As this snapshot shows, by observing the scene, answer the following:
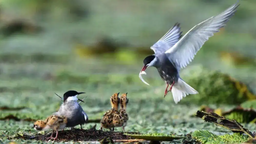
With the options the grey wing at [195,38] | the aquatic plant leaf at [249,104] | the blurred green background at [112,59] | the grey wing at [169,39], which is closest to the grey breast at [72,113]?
the blurred green background at [112,59]

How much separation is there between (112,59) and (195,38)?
5.83 meters

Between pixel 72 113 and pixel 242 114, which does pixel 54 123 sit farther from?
pixel 242 114

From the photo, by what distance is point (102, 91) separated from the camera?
22.1 ft

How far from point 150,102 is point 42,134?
2381 mm

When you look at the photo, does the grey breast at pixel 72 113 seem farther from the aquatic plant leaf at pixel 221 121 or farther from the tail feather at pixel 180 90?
the tail feather at pixel 180 90

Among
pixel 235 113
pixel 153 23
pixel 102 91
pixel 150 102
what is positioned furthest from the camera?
pixel 153 23

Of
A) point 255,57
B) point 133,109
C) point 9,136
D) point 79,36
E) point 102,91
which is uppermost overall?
point 79,36

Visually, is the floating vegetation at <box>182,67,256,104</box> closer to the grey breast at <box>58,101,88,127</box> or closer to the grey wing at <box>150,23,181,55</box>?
the grey wing at <box>150,23,181,55</box>

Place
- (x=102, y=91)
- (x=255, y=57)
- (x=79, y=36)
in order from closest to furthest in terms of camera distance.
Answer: (x=102, y=91) < (x=255, y=57) < (x=79, y=36)

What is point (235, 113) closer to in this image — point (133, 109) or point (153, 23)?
point (133, 109)

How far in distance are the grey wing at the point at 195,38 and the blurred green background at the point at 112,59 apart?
62 centimetres

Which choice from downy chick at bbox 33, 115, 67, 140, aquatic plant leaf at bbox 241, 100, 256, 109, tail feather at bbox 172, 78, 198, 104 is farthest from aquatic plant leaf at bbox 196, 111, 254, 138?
aquatic plant leaf at bbox 241, 100, 256, 109

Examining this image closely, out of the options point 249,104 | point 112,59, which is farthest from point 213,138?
point 112,59

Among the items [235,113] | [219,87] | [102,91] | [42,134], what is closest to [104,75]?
[102,91]
